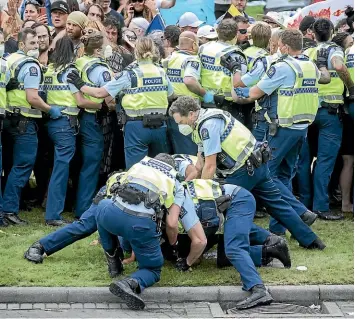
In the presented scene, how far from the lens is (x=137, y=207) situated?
29.7 ft

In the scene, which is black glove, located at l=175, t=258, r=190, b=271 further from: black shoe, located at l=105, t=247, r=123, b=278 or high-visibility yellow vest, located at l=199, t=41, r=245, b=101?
high-visibility yellow vest, located at l=199, t=41, r=245, b=101

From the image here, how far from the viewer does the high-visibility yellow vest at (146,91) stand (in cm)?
1138

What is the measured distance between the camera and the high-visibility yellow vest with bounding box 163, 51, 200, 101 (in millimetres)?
12094

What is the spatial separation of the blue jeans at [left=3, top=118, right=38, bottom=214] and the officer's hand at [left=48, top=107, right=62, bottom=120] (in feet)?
0.76

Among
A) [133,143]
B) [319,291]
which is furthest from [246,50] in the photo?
[319,291]

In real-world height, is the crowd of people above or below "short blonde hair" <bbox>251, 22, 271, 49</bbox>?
below

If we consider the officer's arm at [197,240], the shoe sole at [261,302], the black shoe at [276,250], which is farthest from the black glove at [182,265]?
the shoe sole at [261,302]

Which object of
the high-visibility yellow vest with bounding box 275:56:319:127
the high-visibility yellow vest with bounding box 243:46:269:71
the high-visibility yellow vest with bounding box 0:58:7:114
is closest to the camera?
the high-visibility yellow vest with bounding box 275:56:319:127

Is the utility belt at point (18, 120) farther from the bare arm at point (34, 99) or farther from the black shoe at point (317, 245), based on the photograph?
the black shoe at point (317, 245)

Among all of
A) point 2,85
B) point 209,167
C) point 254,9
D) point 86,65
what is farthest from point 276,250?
point 254,9

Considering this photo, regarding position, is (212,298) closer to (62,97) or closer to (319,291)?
(319,291)

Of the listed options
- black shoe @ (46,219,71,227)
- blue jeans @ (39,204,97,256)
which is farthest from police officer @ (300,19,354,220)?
blue jeans @ (39,204,97,256)

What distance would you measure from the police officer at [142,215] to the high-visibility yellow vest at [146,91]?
2.18 meters

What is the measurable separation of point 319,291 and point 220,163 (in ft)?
5.43
